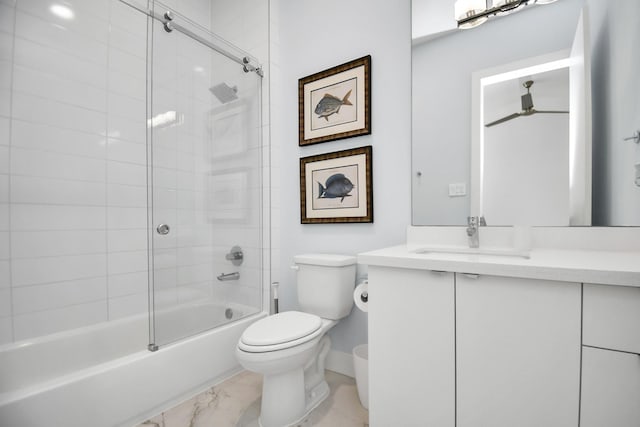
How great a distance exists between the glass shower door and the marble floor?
343mm

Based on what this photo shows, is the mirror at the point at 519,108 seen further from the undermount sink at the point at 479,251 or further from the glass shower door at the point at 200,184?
Answer: the glass shower door at the point at 200,184

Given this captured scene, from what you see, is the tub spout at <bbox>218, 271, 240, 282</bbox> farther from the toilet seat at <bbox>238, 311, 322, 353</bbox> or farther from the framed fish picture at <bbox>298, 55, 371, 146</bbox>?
the framed fish picture at <bbox>298, 55, 371, 146</bbox>

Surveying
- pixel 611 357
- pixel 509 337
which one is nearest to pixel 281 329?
pixel 509 337

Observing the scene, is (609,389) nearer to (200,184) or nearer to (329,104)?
(329,104)

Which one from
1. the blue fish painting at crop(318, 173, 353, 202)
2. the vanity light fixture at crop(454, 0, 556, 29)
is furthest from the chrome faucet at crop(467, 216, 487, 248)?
the vanity light fixture at crop(454, 0, 556, 29)

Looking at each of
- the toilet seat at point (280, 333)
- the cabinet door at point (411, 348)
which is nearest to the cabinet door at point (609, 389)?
the cabinet door at point (411, 348)

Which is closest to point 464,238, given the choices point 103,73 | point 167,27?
point 167,27

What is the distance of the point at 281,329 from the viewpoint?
4.32 ft

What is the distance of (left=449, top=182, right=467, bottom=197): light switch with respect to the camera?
1.42 m

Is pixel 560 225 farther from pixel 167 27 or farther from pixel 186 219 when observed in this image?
pixel 167 27

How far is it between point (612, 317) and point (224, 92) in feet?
6.64

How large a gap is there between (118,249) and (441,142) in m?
2.02

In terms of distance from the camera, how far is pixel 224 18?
2375 millimetres

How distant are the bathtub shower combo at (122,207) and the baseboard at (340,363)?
0.59 metres
